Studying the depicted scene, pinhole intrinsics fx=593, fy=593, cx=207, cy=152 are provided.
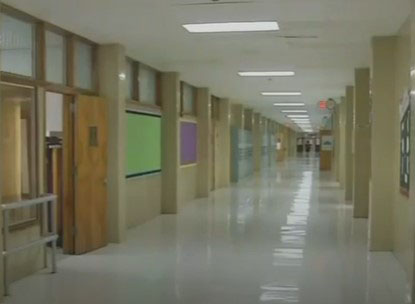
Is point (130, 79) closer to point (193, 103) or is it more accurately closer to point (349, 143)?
point (193, 103)

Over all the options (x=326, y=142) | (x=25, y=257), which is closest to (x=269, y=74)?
(x=25, y=257)

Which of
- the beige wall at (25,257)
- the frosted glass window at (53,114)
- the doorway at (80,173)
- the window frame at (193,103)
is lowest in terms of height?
the beige wall at (25,257)

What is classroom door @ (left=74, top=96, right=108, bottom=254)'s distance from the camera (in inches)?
295

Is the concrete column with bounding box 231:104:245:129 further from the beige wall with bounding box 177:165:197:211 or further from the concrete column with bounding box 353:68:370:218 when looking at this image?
the concrete column with bounding box 353:68:370:218

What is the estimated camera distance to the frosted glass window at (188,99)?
13931 millimetres

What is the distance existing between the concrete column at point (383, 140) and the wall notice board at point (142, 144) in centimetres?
399

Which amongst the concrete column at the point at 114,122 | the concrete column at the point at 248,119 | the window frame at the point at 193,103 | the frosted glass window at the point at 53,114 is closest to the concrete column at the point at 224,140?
the window frame at the point at 193,103

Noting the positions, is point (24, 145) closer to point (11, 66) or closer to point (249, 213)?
point (11, 66)

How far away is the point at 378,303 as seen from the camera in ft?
17.5

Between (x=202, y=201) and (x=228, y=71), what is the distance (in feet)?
12.4

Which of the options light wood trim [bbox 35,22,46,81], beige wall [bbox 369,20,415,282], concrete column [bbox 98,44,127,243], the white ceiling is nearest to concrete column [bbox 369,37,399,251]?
beige wall [bbox 369,20,415,282]

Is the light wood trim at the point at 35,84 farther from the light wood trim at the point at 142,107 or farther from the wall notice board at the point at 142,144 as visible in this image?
the wall notice board at the point at 142,144

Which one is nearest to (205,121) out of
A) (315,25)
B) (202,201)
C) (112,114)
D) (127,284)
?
→ (202,201)

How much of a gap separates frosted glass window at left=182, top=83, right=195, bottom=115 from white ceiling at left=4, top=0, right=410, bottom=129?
2.18 meters
